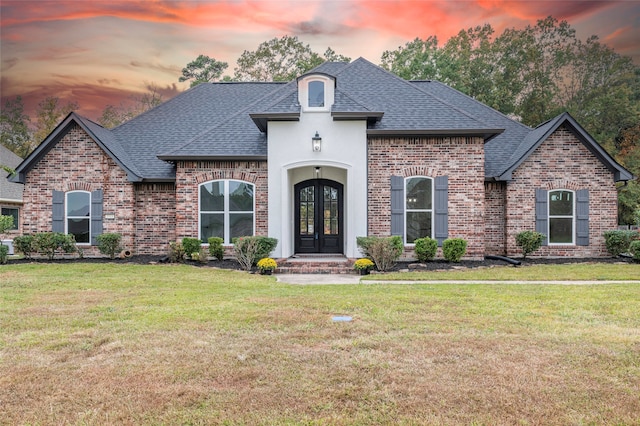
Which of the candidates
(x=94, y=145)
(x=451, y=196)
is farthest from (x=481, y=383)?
(x=94, y=145)

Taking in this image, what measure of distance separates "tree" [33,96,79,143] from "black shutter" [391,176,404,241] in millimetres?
32545

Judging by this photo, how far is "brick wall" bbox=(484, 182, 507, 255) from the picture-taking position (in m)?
13.8

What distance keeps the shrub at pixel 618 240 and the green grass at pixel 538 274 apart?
180cm

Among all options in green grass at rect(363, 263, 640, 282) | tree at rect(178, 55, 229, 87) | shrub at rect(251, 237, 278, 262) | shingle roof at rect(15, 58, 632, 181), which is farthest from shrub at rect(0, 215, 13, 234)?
tree at rect(178, 55, 229, 87)

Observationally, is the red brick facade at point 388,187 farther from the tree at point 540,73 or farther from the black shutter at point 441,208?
the tree at point 540,73

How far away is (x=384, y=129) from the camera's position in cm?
1252

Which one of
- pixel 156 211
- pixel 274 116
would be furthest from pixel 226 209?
pixel 274 116

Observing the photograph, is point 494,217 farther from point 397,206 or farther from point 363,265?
point 363,265

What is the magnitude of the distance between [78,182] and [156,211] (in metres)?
2.80

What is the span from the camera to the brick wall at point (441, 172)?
12.7 meters

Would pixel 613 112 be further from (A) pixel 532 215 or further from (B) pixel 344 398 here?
(B) pixel 344 398

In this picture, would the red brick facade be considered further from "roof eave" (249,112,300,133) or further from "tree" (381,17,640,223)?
"tree" (381,17,640,223)

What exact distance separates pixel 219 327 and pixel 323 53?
2972 cm

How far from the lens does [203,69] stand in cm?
3472
